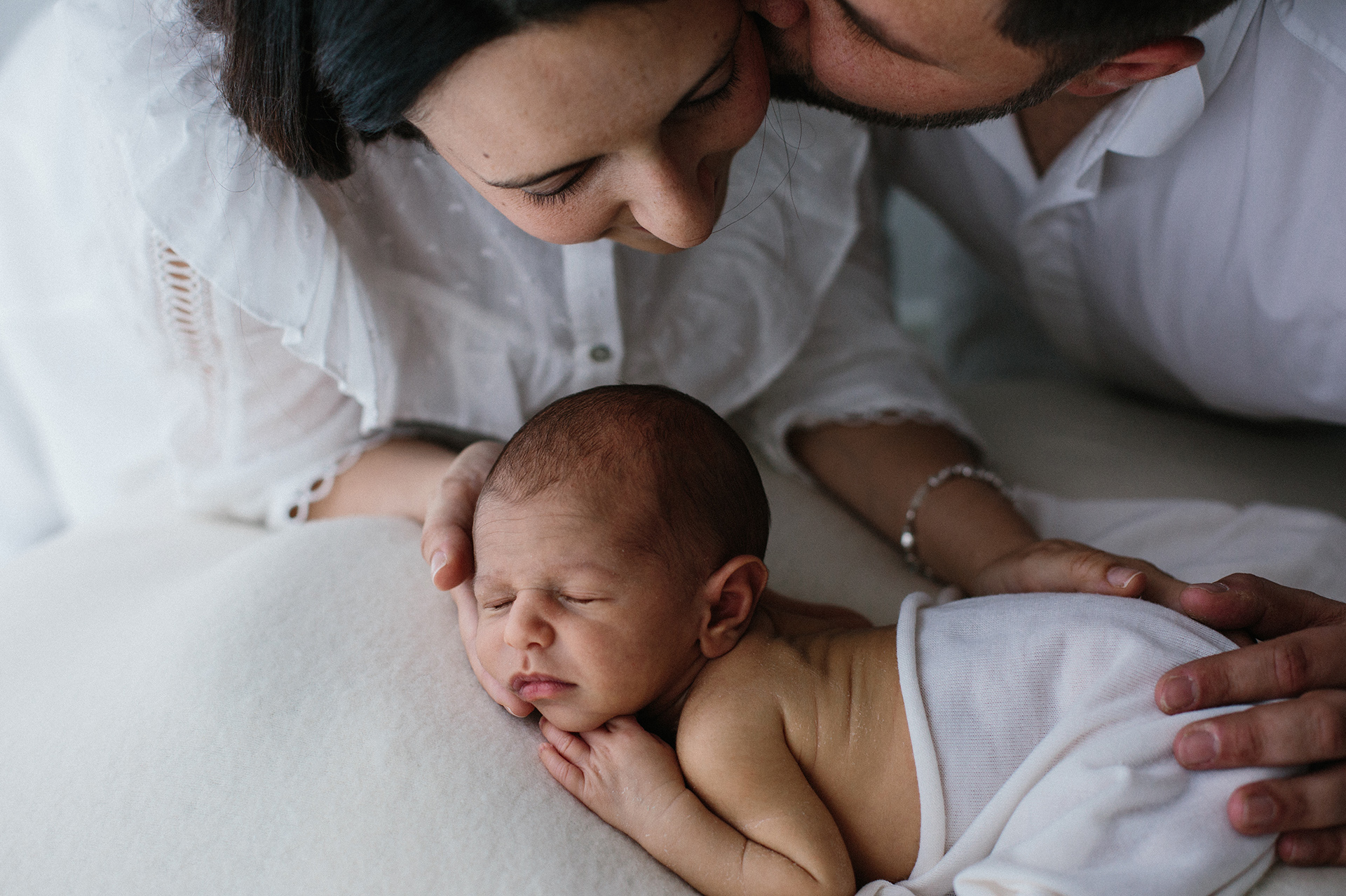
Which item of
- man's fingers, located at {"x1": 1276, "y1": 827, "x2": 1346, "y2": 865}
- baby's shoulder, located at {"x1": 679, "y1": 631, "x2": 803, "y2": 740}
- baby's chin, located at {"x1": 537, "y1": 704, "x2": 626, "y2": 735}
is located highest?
man's fingers, located at {"x1": 1276, "y1": 827, "x2": 1346, "y2": 865}

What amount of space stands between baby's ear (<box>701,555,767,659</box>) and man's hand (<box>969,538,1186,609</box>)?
28cm

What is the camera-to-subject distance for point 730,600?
88 cm

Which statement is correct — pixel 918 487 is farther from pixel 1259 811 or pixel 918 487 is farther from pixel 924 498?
pixel 1259 811

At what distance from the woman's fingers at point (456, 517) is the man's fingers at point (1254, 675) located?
1.93 ft

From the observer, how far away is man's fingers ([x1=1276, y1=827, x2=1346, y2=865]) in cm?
73

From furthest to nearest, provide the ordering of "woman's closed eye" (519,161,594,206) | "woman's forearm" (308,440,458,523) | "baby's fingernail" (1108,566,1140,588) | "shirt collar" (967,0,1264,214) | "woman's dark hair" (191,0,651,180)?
1. "woman's forearm" (308,440,458,523)
2. "shirt collar" (967,0,1264,214)
3. "baby's fingernail" (1108,566,1140,588)
4. "woman's closed eye" (519,161,594,206)
5. "woman's dark hair" (191,0,651,180)

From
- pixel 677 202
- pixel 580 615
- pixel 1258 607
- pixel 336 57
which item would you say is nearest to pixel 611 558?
pixel 580 615

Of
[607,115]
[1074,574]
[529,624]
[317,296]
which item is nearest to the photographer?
[607,115]

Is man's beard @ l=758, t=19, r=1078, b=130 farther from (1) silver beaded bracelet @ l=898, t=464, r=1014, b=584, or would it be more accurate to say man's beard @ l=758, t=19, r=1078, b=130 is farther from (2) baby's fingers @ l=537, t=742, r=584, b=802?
(2) baby's fingers @ l=537, t=742, r=584, b=802

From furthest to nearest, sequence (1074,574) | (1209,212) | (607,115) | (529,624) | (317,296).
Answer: (1209,212) < (317,296) < (1074,574) < (529,624) < (607,115)

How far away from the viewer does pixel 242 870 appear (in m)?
0.71

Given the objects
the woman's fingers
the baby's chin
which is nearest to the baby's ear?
the baby's chin

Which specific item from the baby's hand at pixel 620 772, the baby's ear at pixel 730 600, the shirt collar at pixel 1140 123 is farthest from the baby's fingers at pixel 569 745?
the shirt collar at pixel 1140 123

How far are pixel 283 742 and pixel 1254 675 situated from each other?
759mm
